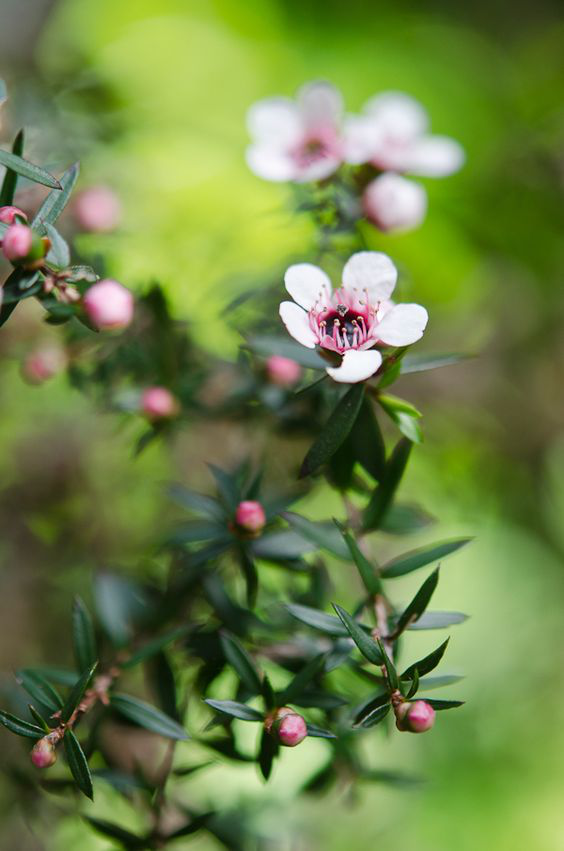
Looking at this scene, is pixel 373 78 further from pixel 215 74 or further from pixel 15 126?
pixel 15 126

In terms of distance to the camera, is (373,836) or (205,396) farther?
(373,836)

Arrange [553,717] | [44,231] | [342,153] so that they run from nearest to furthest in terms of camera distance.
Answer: [44,231] < [342,153] < [553,717]

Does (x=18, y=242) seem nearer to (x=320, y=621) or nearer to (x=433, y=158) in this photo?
(x=320, y=621)

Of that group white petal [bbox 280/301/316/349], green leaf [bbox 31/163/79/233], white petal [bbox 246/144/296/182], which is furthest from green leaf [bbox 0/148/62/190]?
white petal [bbox 246/144/296/182]

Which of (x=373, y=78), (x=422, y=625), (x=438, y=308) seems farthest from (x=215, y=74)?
(x=422, y=625)

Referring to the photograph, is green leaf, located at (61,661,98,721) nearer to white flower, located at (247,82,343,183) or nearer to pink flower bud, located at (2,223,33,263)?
pink flower bud, located at (2,223,33,263)

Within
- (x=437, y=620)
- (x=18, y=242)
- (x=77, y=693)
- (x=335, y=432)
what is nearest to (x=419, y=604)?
(x=437, y=620)

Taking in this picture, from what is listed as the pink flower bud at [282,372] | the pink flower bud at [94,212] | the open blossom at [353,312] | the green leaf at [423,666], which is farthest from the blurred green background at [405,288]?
the green leaf at [423,666]
